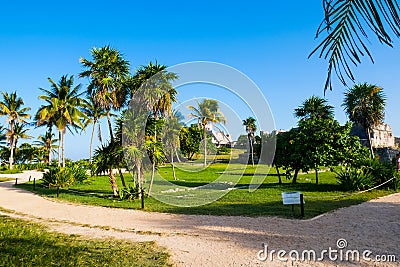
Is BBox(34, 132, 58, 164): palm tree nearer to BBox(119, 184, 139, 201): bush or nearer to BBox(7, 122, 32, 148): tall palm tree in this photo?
BBox(7, 122, 32, 148): tall palm tree

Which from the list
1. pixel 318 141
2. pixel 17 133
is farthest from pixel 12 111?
pixel 318 141

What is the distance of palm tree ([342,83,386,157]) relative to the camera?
94.3 ft

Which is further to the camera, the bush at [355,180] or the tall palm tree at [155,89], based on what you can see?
the bush at [355,180]

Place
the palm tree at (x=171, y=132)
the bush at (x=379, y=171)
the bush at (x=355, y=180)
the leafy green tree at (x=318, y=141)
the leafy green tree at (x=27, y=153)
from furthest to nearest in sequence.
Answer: the leafy green tree at (x=27, y=153) < the palm tree at (x=171, y=132) < the leafy green tree at (x=318, y=141) < the bush at (x=379, y=171) < the bush at (x=355, y=180)

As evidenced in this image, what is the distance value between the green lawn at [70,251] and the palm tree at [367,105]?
26761 millimetres

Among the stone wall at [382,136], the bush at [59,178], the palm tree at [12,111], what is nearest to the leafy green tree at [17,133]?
the palm tree at [12,111]

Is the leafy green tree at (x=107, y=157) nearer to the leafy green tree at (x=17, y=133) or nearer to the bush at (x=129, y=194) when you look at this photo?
the bush at (x=129, y=194)

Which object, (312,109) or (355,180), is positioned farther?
(312,109)

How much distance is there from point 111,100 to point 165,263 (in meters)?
10.6

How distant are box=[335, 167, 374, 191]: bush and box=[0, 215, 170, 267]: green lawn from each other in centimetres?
1172

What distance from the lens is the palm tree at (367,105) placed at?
28750mm

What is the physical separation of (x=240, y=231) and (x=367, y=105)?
1007 inches

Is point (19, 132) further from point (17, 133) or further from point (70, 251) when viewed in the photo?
point (70, 251)

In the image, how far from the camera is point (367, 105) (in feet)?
95.2
